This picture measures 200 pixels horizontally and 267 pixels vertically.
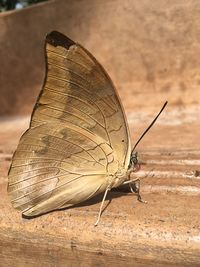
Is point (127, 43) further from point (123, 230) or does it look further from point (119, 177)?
A: point (123, 230)

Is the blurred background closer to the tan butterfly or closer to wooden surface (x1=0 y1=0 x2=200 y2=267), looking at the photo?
wooden surface (x1=0 y1=0 x2=200 y2=267)

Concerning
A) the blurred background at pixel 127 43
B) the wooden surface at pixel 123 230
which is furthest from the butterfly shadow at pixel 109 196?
the blurred background at pixel 127 43

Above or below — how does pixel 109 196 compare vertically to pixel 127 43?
below

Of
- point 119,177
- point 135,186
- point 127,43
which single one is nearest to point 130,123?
point 127,43

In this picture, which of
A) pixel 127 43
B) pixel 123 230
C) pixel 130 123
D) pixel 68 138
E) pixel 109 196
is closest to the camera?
pixel 123 230

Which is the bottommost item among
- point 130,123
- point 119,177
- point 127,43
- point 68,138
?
point 130,123

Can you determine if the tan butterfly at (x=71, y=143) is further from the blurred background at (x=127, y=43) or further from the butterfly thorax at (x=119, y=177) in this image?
the blurred background at (x=127, y=43)
